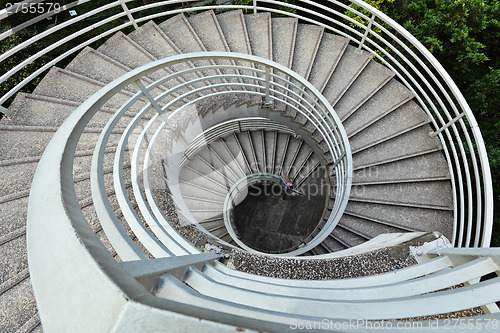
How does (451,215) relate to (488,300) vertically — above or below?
above

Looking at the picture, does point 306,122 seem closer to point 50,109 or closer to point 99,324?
point 50,109

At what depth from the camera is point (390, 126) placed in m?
5.50

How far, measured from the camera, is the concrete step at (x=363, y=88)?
221 inches

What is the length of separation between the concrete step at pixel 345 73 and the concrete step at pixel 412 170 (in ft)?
5.44

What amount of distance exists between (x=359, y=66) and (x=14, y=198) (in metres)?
6.20

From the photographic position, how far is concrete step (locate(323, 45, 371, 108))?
5639mm

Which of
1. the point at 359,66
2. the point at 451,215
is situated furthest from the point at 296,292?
the point at 359,66

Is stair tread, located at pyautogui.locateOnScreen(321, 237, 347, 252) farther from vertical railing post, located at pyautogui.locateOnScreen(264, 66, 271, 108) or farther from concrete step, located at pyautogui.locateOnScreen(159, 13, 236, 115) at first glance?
concrete step, located at pyautogui.locateOnScreen(159, 13, 236, 115)

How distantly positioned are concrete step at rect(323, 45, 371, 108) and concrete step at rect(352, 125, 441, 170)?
1276mm

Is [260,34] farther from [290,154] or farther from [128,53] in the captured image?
[290,154]

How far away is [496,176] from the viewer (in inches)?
222

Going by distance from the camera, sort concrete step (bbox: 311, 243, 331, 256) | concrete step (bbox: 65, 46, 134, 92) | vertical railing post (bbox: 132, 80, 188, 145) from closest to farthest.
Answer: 1. vertical railing post (bbox: 132, 80, 188, 145)
2. concrete step (bbox: 65, 46, 134, 92)
3. concrete step (bbox: 311, 243, 331, 256)

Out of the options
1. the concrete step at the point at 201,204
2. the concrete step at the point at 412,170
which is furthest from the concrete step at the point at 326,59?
the concrete step at the point at 201,204

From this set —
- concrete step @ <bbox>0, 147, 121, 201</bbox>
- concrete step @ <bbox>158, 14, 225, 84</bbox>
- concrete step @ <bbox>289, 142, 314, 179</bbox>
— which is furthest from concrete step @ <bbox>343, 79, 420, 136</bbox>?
concrete step @ <bbox>0, 147, 121, 201</bbox>
